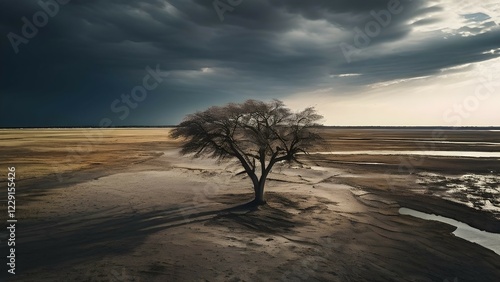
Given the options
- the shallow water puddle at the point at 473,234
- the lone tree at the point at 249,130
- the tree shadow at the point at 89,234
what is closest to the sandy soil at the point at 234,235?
the tree shadow at the point at 89,234

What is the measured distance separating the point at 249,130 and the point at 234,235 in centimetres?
785

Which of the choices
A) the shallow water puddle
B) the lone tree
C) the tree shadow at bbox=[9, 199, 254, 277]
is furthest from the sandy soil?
the lone tree

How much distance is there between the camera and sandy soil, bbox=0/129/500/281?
38.4ft

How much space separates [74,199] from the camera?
22469 millimetres

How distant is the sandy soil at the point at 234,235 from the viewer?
38.4 ft

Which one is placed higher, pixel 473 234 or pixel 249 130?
pixel 249 130

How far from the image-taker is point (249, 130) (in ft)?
68.8

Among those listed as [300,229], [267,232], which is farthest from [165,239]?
[300,229]

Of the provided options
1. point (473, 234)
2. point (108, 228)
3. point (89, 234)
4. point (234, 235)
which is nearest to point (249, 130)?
point (234, 235)

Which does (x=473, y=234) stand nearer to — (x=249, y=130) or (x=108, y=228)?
(x=249, y=130)

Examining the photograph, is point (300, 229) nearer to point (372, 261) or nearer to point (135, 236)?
point (372, 261)

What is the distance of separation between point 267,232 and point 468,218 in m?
14.7

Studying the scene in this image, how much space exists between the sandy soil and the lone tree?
423 cm

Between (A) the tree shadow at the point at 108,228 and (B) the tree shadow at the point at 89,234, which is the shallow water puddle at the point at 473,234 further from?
(B) the tree shadow at the point at 89,234
